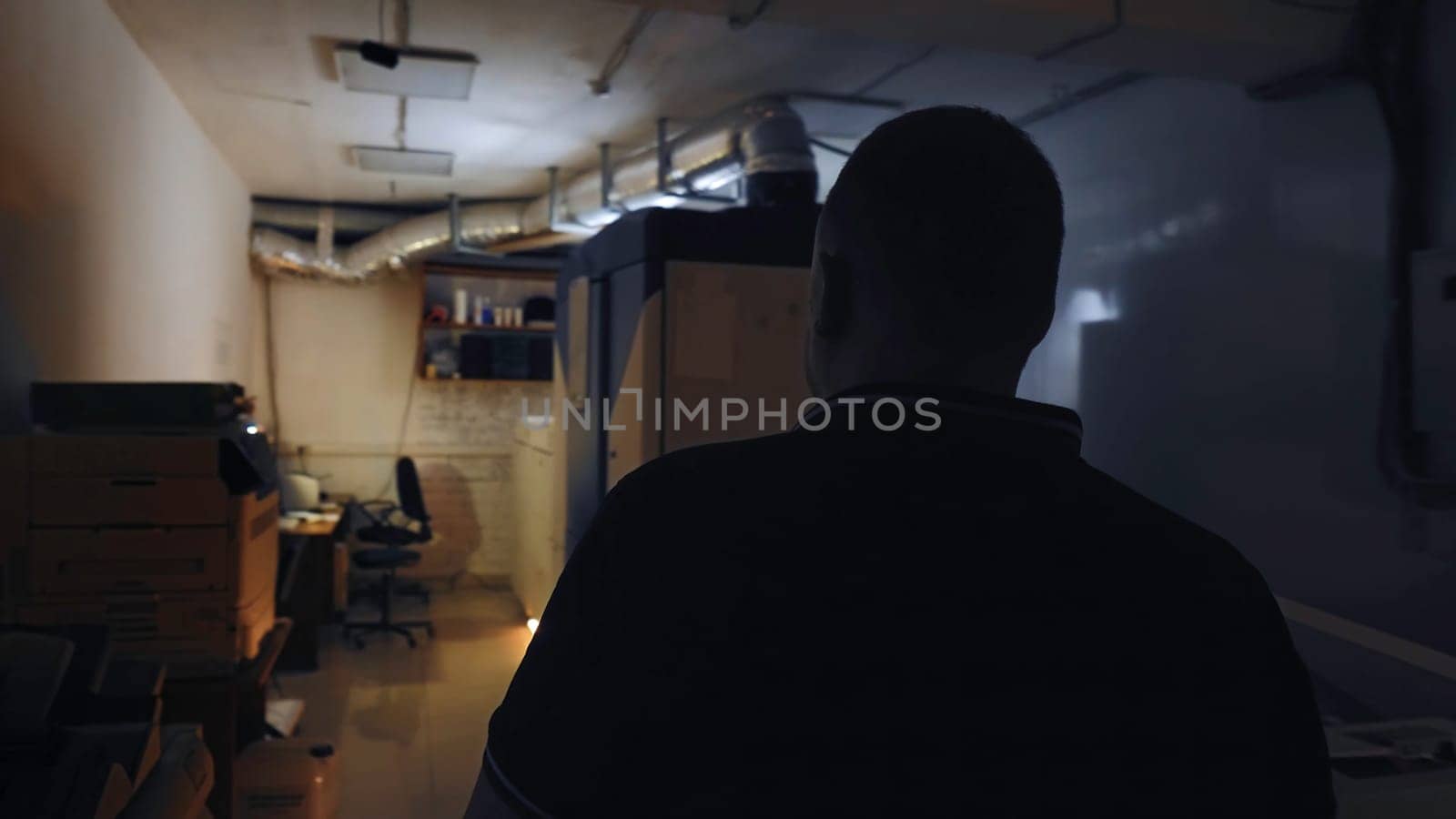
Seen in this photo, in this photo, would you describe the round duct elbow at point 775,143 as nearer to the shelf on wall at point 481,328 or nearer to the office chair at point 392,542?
the office chair at point 392,542

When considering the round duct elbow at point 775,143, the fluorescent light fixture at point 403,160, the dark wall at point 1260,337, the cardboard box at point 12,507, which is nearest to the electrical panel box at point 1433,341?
the dark wall at point 1260,337

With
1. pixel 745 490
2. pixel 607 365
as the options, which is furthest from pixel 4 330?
pixel 745 490

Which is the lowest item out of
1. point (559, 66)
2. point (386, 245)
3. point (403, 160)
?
point (386, 245)

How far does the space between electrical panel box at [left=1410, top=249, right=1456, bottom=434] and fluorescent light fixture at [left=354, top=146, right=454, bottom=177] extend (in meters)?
4.16

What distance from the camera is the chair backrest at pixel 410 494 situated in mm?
6086

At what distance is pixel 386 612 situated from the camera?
5.59m

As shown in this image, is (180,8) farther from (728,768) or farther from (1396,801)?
(1396,801)

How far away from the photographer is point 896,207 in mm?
721

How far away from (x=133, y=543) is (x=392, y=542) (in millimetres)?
3692

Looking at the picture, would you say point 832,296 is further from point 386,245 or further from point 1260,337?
point 386,245

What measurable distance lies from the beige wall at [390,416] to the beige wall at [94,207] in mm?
2093

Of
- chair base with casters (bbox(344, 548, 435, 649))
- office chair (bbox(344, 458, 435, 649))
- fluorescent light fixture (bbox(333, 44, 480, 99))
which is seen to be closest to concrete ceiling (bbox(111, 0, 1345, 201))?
fluorescent light fixture (bbox(333, 44, 480, 99))

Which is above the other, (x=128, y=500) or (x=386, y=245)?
(x=386, y=245)

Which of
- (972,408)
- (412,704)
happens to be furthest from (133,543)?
(412,704)
